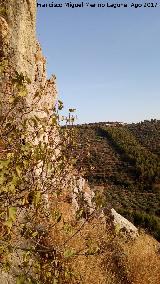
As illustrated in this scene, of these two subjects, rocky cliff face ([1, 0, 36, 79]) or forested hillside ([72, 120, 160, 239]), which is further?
forested hillside ([72, 120, 160, 239])


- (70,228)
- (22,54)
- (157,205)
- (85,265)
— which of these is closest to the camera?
(70,228)

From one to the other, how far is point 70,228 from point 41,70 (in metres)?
12.2

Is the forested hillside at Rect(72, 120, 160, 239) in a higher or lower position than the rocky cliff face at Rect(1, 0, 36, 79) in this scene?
lower

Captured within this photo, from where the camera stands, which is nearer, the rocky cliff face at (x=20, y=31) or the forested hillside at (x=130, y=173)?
the rocky cliff face at (x=20, y=31)

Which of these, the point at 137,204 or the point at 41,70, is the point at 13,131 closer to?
the point at 41,70

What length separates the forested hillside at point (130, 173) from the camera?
26197 millimetres

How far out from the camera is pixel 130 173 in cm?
4697

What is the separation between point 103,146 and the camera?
201 feet

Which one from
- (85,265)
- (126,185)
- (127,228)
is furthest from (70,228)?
(126,185)

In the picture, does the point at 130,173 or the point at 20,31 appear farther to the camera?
the point at 130,173

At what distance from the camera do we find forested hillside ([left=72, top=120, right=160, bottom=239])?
2620 centimetres

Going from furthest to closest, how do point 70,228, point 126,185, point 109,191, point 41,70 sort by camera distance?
point 126,185
point 109,191
point 41,70
point 70,228

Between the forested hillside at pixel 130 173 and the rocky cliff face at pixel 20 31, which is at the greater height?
the rocky cliff face at pixel 20 31

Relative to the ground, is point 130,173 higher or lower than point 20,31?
lower
